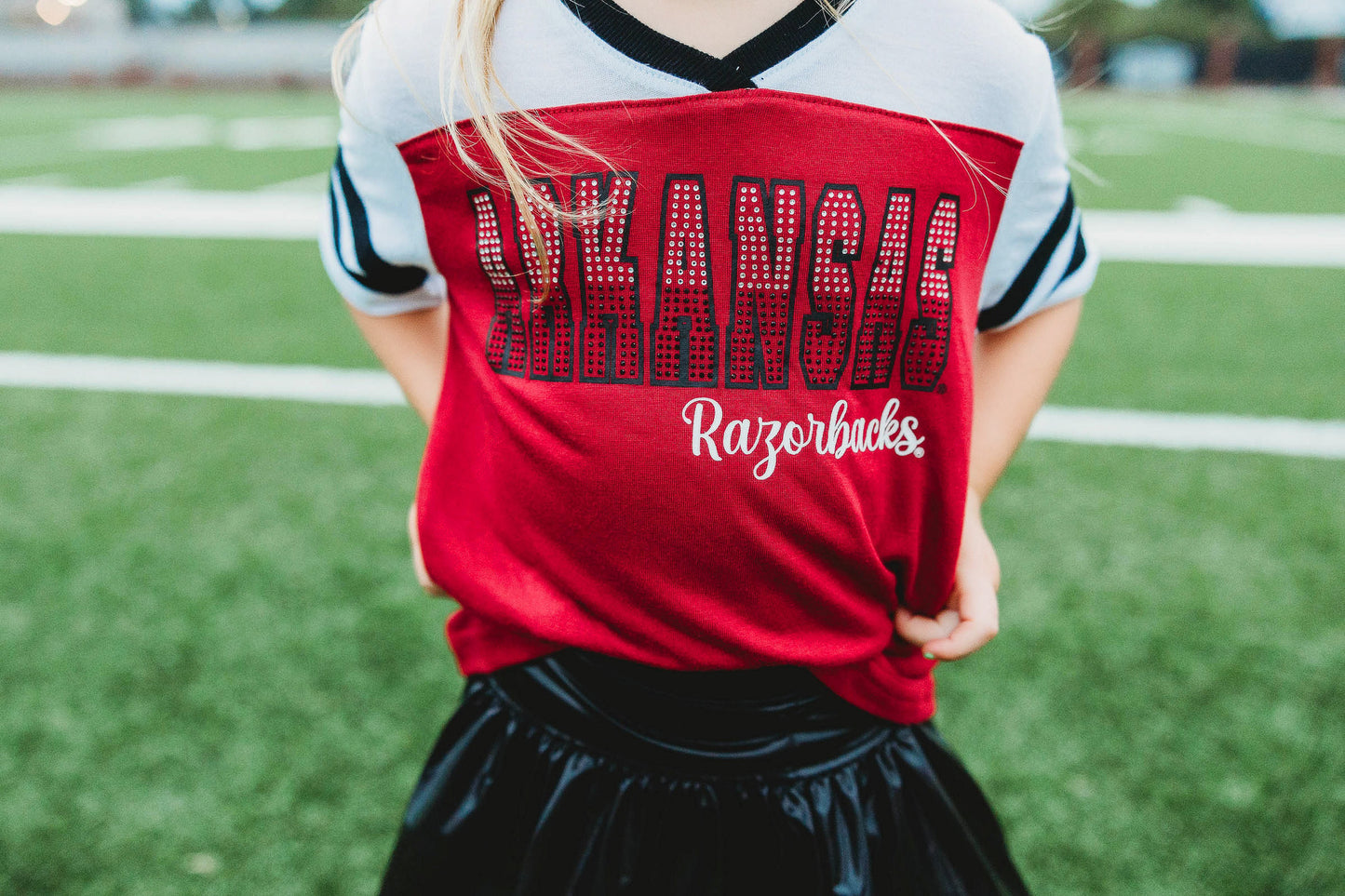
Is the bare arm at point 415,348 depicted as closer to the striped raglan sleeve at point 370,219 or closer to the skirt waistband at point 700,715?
the striped raglan sleeve at point 370,219

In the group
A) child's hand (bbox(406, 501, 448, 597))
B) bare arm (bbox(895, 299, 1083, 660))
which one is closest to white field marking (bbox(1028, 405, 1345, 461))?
bare arm (bbox(895, 299, 1083, 660))

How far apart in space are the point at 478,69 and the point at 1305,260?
19.4ft

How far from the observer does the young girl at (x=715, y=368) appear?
667mm

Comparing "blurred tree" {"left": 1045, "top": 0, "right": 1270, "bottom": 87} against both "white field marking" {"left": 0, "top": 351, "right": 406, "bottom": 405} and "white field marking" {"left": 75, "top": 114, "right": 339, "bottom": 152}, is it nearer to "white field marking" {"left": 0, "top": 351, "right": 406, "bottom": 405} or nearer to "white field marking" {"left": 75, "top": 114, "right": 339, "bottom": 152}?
"white field marking" {"left": 75, "top": 114, "right": 339, "bottom": 152}

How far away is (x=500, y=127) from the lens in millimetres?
667

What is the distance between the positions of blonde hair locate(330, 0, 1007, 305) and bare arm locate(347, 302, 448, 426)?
0.81 ft

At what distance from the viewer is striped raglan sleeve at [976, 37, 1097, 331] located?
28.5 inches

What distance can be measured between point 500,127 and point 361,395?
10.1 feet

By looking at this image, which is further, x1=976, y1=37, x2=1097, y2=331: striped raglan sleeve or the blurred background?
the blurred background

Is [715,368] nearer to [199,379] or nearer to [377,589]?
[377,589]

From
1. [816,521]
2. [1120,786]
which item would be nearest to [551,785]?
[816,521]

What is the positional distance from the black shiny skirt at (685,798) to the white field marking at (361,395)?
2.57 metres

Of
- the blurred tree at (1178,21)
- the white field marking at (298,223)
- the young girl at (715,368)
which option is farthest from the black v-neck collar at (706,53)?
the blurred tree at (1178,21)

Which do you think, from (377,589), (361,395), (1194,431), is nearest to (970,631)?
(377,589)
